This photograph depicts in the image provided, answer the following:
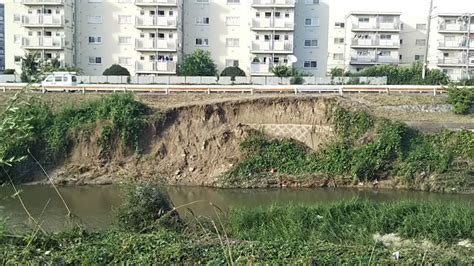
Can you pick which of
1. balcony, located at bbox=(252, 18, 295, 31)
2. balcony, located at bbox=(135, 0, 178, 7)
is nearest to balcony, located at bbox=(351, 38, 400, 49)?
balcony, located at bbox=(252, 18, 295, 31)

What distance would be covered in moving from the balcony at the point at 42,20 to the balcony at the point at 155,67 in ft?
23.3

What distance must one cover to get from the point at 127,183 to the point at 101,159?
1032 centimetres

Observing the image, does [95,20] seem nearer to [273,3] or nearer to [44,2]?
[44,2]

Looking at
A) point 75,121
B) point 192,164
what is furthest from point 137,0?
point 192,164

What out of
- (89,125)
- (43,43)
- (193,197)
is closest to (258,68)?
(43,43)

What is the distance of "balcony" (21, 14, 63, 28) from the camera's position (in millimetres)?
39031

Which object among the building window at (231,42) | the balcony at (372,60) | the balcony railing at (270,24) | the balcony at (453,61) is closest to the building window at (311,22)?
the balcony railing at (270,24)

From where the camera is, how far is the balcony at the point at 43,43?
38844mm

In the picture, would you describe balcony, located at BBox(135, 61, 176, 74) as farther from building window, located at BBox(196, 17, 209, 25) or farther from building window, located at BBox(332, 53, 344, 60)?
building window, located at BBox(332, 53, 344, 60)

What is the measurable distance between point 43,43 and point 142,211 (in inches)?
1309

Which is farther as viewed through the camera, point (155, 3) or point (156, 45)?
point (155, 3)

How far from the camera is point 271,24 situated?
132 ft

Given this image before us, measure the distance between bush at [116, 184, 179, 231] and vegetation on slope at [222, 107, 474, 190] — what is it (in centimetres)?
933

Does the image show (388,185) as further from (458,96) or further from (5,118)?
(5,118)
